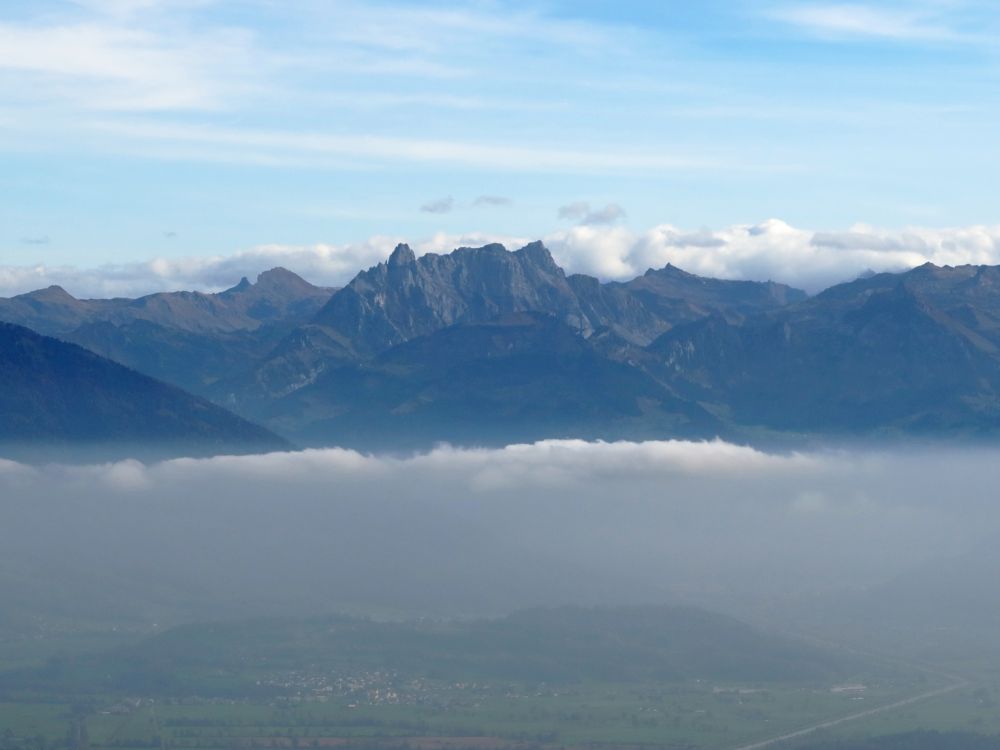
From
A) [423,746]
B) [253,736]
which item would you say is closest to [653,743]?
[423,746]

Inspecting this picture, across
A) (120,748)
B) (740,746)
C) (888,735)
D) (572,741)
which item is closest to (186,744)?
(120,748)

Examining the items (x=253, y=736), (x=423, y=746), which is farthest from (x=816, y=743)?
(x=253, y=736)

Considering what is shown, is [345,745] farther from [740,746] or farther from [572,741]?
[740,746]

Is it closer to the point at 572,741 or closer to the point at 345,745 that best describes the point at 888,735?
the point at 572,741

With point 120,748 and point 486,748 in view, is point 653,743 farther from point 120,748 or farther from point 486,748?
point 120,748

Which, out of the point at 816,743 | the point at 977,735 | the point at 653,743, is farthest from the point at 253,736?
the point at 977,735

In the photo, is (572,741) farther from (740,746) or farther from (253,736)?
(253,736)
